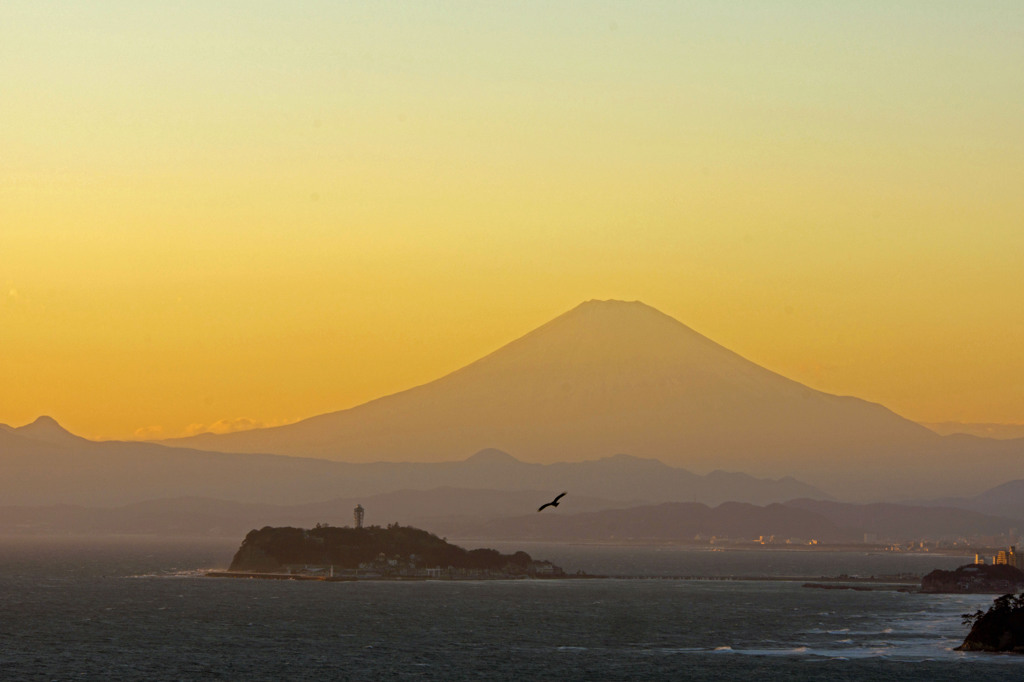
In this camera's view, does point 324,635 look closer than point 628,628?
Yes

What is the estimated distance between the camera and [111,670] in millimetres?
147500

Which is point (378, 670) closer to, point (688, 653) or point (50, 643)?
point (688, 653)

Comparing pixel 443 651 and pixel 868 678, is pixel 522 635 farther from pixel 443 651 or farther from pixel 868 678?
pixel 868 678

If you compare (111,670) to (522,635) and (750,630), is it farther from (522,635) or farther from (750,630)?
(750,630)

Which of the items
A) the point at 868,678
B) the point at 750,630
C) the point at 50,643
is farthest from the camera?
the point at 750,630

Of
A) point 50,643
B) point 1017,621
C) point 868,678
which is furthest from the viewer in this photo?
point 50,643

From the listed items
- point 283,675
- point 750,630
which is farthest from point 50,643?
point 750,630

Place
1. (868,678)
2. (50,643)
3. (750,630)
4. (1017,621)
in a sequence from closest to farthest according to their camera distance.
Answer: (868,678) → (1017,621) → (50,643) → (750,630)

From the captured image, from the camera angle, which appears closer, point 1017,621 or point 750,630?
point 1017,621

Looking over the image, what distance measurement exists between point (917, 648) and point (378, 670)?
56.4 metres

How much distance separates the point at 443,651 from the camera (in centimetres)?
16550

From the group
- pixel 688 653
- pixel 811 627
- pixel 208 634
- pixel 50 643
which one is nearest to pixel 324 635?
pixel 208 634

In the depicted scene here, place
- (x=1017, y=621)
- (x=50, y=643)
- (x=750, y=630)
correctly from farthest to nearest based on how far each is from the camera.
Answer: (x=750, y=630)
(x=50, y=643)
(x=1017, y=621)

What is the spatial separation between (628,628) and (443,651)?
122 ft
